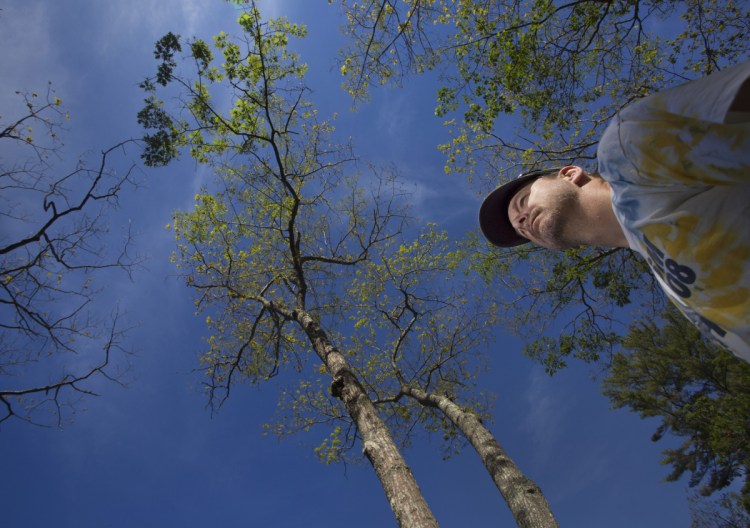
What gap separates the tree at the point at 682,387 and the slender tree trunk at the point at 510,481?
28.3 ft

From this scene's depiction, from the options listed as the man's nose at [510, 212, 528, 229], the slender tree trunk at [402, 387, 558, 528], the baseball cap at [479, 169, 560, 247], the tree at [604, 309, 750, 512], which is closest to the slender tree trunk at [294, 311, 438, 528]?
the slender tree trunk at [402, 387, 558, 528]

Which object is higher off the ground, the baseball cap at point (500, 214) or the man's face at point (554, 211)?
the baseball cap at point (500, 214)

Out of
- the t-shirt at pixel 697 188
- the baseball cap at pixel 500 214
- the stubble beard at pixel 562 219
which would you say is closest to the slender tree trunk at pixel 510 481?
the baseball cap at pixel 500 214

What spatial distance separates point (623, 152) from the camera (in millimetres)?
1552

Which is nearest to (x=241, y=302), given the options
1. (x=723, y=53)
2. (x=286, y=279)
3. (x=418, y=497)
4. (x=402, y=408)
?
(x=286, y=279)

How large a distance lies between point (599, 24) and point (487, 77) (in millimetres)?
1833

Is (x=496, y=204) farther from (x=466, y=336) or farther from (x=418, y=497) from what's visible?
(x=466, y=336)

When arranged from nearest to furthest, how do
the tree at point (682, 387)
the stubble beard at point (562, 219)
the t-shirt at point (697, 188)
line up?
1. the t-shirt at point (697, 188)
2. the stubble beard at point (562, 219)
3. the tree at point (682, 387)

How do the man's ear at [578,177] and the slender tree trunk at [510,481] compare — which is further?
the slender tree trunk at [510,481]

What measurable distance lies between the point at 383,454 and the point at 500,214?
3078 millimetres

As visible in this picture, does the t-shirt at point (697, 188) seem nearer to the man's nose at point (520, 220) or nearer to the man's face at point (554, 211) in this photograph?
the man's face at point (554, 211)

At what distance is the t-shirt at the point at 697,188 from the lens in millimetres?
1304

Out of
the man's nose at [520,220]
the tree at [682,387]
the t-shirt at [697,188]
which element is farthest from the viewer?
the tree at [682,387]

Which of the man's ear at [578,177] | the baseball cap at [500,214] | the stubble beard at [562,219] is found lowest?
the stubble beard at [562,219]
